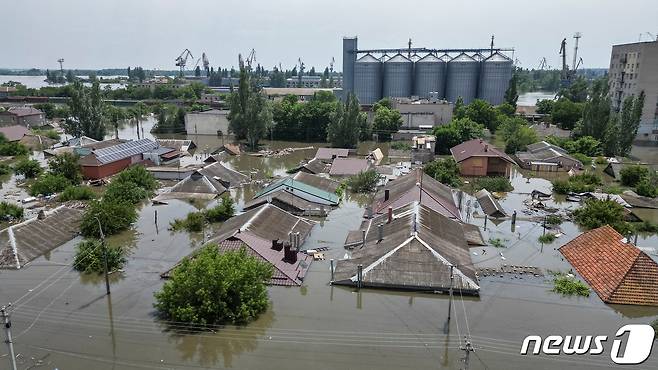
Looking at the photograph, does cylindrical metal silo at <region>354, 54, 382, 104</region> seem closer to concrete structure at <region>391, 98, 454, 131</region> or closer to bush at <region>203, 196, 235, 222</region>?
concrete structure at <region>391, 98, 454, 131</region>

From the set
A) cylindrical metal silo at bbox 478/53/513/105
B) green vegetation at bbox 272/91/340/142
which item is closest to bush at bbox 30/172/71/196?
green vegetation at bbox 272/91/340/142

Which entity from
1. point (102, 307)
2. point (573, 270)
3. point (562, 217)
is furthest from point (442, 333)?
point (562, 217)

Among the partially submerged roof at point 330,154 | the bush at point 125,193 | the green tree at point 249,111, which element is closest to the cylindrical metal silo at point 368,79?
the green tree at point 249,111

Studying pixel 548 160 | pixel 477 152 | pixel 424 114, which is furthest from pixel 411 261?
pixel 424 114

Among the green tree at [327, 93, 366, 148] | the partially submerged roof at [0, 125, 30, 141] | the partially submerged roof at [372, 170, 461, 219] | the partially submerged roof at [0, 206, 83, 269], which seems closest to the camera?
the partially submerged roof at [0, 206, 83, 269]

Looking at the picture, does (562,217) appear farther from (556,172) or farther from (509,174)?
(556,172)

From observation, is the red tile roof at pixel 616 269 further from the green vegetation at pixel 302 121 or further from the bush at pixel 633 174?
the green vegetation at pixel 302 121

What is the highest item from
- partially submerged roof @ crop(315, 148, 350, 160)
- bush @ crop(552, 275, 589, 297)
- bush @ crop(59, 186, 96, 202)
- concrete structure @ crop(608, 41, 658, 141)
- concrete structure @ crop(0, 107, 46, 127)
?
concrete structure @ crop(608, 41, 658, 141)

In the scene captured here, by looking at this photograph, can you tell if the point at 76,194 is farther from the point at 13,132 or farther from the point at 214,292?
the point at 13,132
